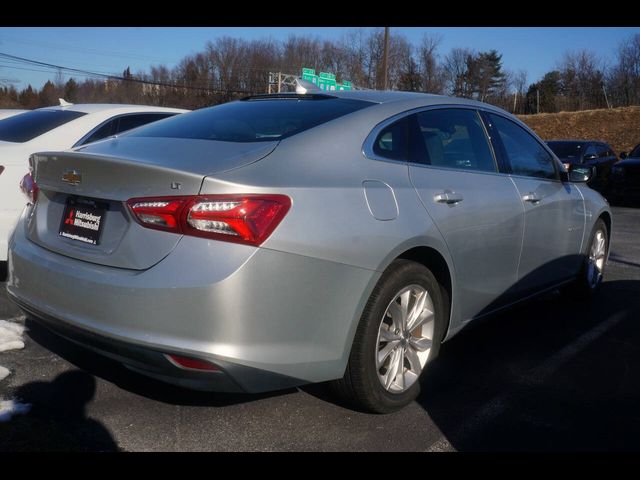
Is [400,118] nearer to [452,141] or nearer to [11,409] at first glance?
[452,141]

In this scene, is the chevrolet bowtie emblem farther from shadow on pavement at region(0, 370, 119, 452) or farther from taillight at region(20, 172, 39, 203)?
shadow on pavement at region(0, 370, 119, 452)

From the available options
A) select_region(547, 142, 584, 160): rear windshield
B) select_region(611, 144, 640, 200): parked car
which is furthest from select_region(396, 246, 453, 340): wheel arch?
select_region(547, 142, 584, 160): rear windshield

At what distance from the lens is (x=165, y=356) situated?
2543 millimetres

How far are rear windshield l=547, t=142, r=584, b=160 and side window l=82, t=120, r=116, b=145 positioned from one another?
12609 mm

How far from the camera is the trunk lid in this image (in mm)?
2613

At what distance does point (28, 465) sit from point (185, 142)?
156cm

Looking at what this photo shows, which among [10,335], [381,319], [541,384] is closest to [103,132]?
[10,335]

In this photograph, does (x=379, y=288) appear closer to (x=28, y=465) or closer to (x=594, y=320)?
(x=28, y=465)

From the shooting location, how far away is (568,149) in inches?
642

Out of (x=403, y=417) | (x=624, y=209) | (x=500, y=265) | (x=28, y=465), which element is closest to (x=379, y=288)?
(x=403, y=417)

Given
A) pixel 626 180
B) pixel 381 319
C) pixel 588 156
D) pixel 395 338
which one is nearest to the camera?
pixel 381 319

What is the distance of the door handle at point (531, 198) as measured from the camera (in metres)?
4.25

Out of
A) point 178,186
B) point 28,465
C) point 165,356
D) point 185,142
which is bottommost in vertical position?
point 28,465

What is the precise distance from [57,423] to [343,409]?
1365mm
